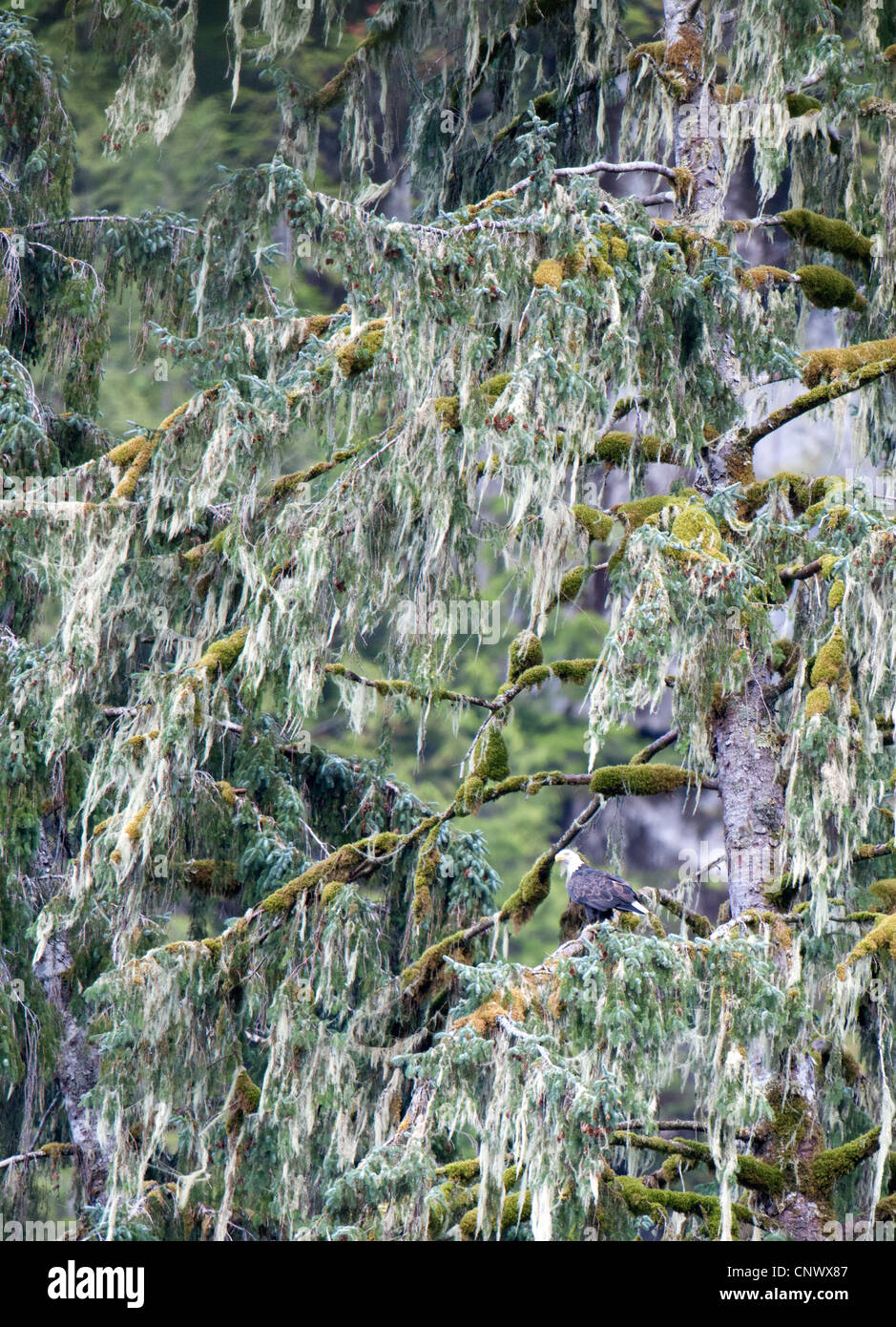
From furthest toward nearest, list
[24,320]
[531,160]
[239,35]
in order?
[24,320] < [239,35] < [531,160]

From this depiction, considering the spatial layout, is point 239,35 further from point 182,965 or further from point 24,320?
point 182,965

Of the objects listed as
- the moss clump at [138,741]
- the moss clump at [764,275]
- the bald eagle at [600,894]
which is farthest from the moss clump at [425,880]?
the moss clump at [764,275]

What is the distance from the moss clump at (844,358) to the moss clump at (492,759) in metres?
1.73

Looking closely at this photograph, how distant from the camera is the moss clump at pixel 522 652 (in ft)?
17.6

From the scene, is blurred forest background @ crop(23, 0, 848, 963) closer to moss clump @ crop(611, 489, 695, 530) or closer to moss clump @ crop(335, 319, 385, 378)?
moss clump @ crop(611, 489, 695, 530)

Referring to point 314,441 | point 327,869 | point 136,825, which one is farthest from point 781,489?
point 314,441

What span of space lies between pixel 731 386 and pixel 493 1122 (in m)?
2.94

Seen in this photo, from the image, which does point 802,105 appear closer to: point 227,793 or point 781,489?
point 781,489

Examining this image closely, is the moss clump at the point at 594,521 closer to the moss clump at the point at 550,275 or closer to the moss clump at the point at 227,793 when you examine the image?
the moss clump at the point at 550,275

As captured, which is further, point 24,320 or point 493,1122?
point 24,320

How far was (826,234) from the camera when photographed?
580 centimetres

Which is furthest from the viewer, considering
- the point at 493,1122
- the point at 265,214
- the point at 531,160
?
the point at 265,214
